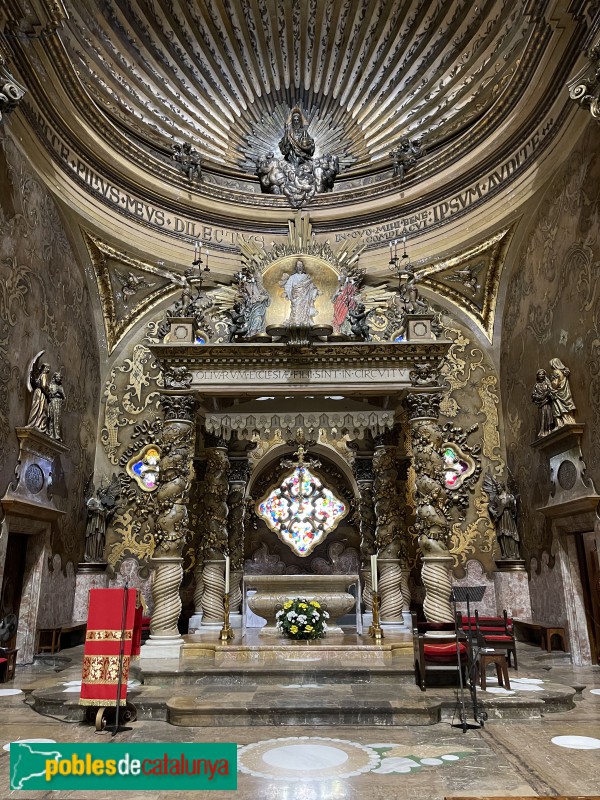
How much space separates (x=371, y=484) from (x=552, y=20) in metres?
10.1

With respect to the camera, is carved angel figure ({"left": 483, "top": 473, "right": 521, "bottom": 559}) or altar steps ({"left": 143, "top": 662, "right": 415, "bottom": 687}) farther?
carved angel figure ({"left": 483, "top": 473, "right": 521, "bottom": 559})

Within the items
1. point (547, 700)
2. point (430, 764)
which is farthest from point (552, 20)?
point (430, 764)

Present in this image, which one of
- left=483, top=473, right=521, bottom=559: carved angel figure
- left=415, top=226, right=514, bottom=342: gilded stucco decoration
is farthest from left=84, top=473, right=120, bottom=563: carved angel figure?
left=415, top=226, right=514, bottom=342: gilded stucco decoration

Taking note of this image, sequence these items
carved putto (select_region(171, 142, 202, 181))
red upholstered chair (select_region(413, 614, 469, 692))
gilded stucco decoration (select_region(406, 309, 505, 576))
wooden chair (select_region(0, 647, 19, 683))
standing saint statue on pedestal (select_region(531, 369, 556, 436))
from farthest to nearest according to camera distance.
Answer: carved putto (select_region(171, 142, 202, 181))
gilded stucco decoration (select_region(406, 309, 505, 576))
standing saint statue on pedestal (select_region(531, 369, 556, 436))
wooden chair (select_region(0, 647, 19, 683))
red upholstered chair (select_region(413, 614, 469, 692))

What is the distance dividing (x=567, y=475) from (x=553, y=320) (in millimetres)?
3015

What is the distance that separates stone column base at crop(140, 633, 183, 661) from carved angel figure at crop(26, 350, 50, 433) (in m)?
4.26

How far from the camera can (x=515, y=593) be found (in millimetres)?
13078

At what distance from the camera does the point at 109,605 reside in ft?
21.1

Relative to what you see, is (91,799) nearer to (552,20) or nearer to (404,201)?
(552,20)

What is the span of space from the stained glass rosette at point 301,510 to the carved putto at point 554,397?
674 centimetres

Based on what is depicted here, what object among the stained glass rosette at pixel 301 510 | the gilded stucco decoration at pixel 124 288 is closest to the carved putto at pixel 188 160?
the gilded stucco decoration at pixel 124 288

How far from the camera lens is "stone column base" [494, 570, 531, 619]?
13.0 meters

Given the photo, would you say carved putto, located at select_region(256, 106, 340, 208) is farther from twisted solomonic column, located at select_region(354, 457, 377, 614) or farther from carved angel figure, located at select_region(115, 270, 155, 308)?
twisted solomonic column, located at select_region(354, 457, 377, 614)

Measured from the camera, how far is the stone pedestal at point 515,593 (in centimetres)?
1299
